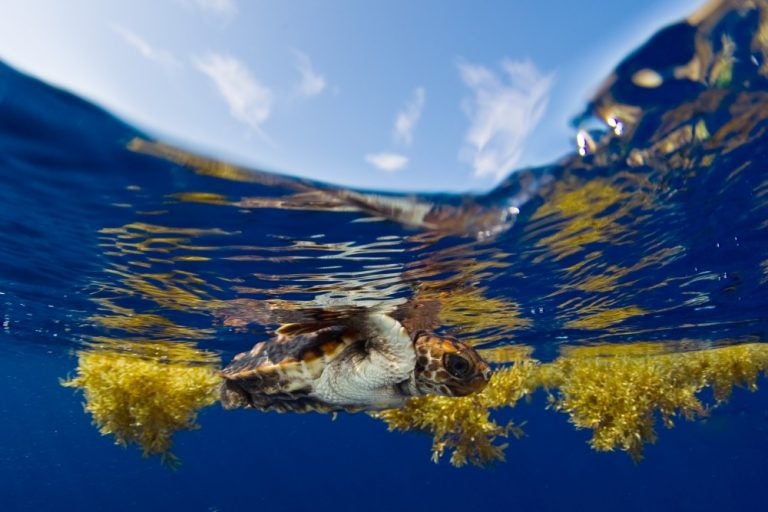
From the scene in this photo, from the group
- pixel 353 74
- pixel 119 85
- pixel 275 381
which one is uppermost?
pixel 353 74

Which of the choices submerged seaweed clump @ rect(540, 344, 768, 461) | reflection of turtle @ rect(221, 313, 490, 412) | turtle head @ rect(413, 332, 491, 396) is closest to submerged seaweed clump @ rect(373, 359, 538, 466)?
submerged seaweed clump @ rect(540, 344, 768, 461)

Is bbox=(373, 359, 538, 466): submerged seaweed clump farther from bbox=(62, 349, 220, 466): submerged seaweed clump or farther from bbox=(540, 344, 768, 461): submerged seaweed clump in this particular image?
bbox=(62, 349, 220, 466): submerged seaweed clump

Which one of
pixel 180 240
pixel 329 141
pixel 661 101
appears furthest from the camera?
pixel 180 240

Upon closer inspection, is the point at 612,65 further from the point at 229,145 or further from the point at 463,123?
the point at 229,145

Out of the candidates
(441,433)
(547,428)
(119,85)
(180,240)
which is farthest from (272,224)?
(547,428)

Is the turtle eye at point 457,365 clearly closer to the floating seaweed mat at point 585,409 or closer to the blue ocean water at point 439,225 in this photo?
the blue ocean water at point 439,225

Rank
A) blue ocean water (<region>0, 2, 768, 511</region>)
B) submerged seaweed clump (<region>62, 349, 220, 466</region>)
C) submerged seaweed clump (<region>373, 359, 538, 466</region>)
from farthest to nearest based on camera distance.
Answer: submerged seaweed clump (<region>62, 349, 220, 466</region>), submerged seaweed clump (<region>373, 359, 538, 466</region>), blue ocean water (<region>0, 2, 768, 511</region>)

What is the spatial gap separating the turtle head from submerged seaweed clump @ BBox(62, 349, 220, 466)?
268 inches

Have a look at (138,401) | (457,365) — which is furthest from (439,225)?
(138,401)

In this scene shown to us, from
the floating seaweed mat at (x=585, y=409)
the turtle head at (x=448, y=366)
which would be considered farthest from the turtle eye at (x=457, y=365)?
the floating seaweed mat at (x=585, y=409)

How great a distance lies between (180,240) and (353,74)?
481 cm

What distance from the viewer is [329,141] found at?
584 cm

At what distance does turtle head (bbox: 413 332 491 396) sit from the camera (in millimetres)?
7219

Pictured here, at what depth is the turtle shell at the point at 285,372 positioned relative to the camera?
7.82 meters
